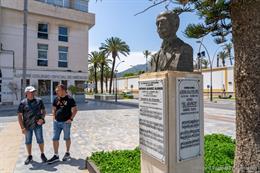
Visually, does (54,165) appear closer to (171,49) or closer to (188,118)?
(188,118)

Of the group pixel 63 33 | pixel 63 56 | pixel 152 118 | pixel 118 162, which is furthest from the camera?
pixel 63 33

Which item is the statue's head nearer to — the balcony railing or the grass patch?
the grass patch

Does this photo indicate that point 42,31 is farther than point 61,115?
Yes

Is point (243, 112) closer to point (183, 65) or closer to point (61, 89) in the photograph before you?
point (183, 65)

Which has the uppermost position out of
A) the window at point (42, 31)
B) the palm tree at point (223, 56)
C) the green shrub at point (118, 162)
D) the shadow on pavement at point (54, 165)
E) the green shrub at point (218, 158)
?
the palm tree at point (223, 56)

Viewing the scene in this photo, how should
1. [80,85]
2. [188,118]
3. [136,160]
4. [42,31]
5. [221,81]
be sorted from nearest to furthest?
[188,118], [136,160], [42,31], [80,85], [221,81]

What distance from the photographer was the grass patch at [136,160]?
479 centimetres

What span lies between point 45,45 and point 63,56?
248 cm

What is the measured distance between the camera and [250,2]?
3477 mm

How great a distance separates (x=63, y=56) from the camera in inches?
1249

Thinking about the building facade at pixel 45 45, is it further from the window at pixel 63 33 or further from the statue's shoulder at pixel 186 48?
the statue's shoulder at pixel 186 48

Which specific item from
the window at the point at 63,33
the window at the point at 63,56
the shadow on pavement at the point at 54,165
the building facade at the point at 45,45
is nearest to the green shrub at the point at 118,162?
the shadow on pavement at the point at 54,165

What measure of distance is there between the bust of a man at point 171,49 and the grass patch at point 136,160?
2056mm

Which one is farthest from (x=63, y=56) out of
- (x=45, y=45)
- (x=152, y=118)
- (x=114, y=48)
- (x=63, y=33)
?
(x=152, y=118)
